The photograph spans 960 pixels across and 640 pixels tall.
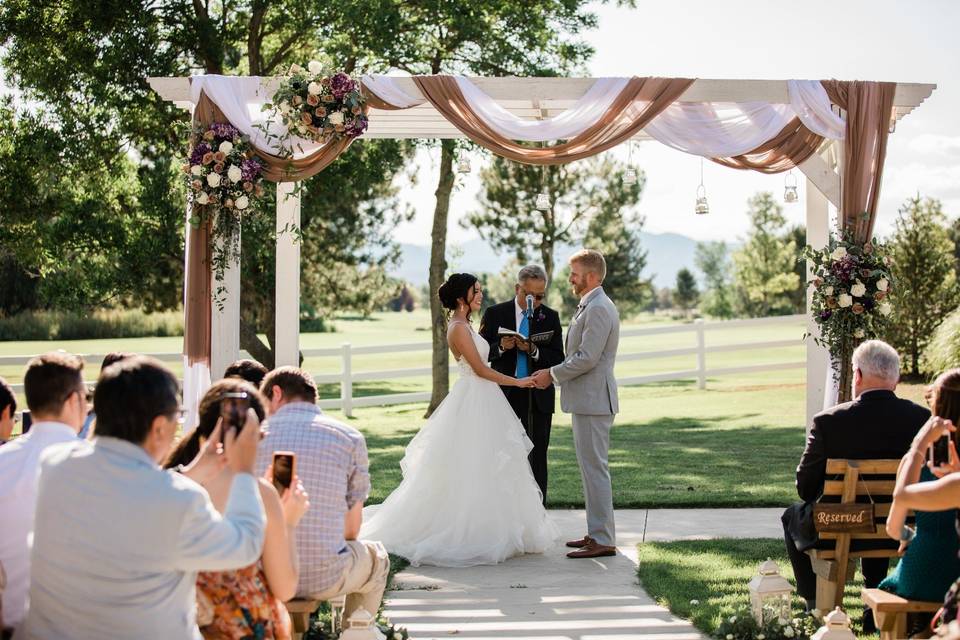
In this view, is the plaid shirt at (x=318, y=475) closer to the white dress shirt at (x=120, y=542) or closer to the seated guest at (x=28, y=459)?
the seated guest at (x=28, y=459)

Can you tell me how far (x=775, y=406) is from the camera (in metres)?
18.0

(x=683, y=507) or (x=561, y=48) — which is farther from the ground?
(x=561, y=48)

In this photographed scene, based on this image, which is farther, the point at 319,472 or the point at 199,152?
the point at 199,152

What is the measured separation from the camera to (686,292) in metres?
88.9

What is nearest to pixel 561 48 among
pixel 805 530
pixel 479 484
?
pixel 479 484

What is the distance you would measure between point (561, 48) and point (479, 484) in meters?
10.8

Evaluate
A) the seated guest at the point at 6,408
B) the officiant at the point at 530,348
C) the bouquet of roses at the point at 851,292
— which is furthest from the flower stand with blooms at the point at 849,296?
the seated guest at the point at 6,408

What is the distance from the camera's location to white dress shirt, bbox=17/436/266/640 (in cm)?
294

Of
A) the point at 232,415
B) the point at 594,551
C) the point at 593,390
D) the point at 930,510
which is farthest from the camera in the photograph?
the point at 593,390

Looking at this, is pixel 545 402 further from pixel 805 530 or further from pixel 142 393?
pixel 142 393

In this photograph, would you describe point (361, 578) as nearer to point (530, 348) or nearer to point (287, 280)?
point (530, 348)

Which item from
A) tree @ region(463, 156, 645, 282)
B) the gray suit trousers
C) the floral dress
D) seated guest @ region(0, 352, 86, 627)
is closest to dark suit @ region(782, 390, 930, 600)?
the gray suit trousers

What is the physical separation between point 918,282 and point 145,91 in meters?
12.7

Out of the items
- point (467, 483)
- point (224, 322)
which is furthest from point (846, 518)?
point (224, 322)
